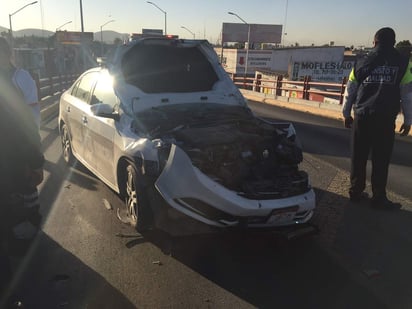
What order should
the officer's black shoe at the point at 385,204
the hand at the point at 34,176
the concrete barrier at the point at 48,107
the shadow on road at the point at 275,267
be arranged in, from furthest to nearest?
1. the concrete barrier at the point at 48,107
2. the officer's black shoe at the point at 385,204
3. the shadow on road at the point at 275,267
4. the hand at the point at 34,176

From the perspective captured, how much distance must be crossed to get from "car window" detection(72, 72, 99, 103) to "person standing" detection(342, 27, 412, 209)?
3542mm

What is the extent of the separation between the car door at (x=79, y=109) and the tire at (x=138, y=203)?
1.78 meters

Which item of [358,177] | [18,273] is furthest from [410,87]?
[18,273]

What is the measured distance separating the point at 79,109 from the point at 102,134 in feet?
3.76

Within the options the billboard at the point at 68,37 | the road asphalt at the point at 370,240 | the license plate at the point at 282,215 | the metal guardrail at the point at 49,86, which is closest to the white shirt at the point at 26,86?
the license plate at the point at 282,215

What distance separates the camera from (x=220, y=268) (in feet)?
12.1

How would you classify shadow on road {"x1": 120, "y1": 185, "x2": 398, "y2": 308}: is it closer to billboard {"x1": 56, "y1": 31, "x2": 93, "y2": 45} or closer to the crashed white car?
the crashed white car

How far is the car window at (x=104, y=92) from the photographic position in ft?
16.4

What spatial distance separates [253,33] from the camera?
68.1 meters

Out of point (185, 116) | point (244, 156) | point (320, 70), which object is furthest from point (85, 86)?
point (320, 70)

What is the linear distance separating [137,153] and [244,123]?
1.33 m

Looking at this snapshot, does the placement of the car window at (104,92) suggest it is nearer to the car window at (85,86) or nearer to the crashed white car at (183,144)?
the crashed white car at (183,144)

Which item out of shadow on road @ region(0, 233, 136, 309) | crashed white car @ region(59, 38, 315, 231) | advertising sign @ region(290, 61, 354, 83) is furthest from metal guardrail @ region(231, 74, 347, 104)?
shadow on road @ region(0, 233, 136, 309)

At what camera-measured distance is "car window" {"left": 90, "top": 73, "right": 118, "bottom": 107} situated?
197 inches
